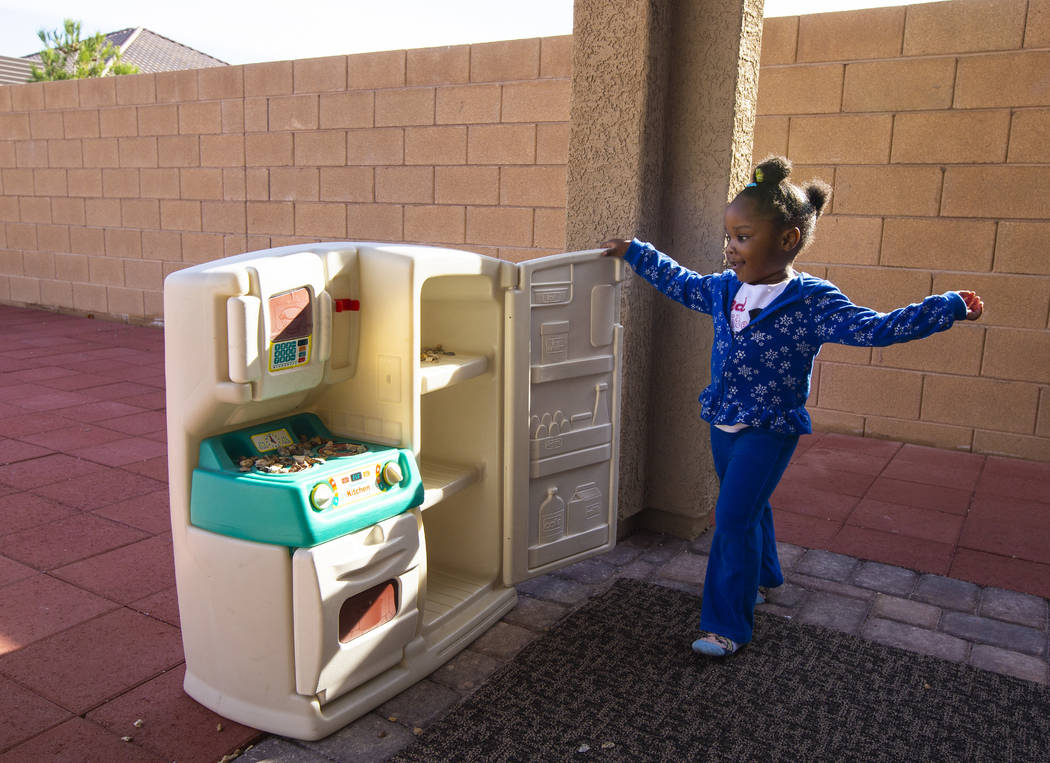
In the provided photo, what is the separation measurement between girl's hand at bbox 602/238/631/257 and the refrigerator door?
0.08 ft

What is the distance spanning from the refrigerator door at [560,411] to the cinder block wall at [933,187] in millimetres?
2784

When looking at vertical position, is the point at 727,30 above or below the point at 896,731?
above

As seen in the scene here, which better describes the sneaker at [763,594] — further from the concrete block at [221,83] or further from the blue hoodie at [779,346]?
the concrete block at [221,83]

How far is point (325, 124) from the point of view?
24.7 feet

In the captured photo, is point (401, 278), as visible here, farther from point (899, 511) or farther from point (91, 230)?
point (91, 230)

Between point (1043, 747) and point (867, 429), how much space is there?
3.33m

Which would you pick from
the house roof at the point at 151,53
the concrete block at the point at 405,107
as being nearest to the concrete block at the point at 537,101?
the concrete block at the point at 405,107

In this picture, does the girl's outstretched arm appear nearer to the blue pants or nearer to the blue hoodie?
the blue hoodie

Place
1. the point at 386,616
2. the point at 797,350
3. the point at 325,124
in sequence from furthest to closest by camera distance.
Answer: the point at 325,124
the point at 797,350
the point at 386,616

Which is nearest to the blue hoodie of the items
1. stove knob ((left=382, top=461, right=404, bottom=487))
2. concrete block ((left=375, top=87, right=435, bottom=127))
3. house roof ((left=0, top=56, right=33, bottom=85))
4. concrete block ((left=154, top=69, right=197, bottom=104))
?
stove knob ((left=382, top=461, right=404, bottom=487))

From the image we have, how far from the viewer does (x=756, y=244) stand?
8.93 feet

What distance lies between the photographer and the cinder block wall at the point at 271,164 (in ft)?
21.3

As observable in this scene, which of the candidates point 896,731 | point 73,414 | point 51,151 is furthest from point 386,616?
point 51,151

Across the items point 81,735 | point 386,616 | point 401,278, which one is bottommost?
point 81,735
